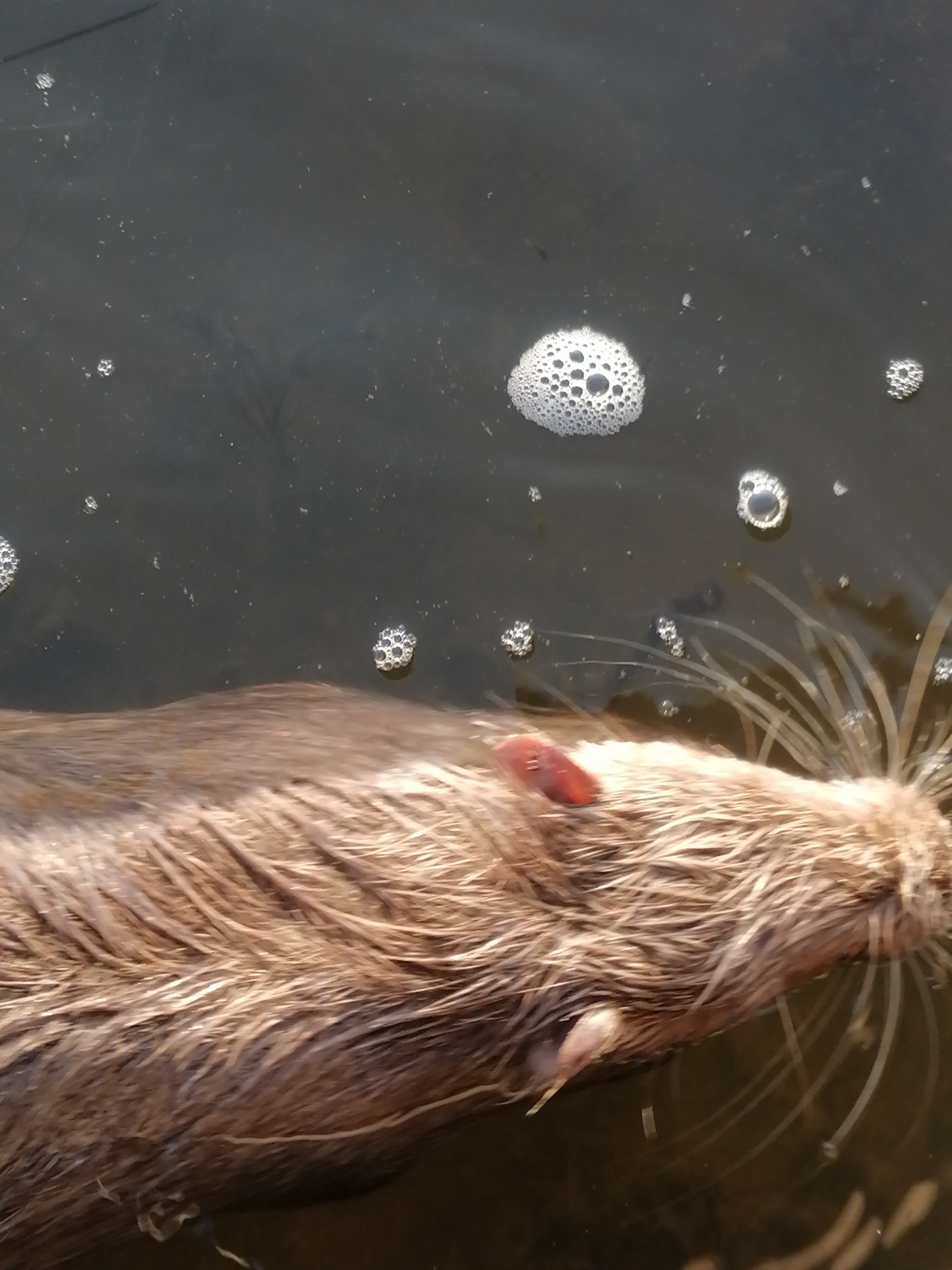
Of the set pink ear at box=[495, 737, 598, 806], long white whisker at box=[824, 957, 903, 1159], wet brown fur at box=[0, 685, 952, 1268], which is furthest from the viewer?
long white whisker at box=[824, 957, 903, 1159]

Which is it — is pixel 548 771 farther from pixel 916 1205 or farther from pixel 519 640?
pixel 916 1205

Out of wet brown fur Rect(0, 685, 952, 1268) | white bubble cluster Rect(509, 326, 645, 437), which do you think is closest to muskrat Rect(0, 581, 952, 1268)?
wet brown fur Rect(0, 685, 952, 1268)

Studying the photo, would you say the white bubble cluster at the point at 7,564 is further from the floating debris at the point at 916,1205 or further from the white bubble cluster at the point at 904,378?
the floating debris at the point at 916,1205

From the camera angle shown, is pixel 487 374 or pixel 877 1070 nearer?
pixel 877 1070

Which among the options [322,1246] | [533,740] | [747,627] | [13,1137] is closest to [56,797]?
[13,1137]

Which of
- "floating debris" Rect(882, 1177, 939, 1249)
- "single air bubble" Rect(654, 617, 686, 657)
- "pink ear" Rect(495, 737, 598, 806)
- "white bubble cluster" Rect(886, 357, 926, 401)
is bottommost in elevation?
"floating debris" Rect(882, 1177, 939, 1249)

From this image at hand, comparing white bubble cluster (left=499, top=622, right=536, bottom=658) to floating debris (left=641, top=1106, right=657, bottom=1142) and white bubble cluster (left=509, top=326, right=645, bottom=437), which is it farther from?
floating debris (left=641, top=1106, right=657, bottom=1142)

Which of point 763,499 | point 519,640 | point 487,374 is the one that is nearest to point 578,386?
point 487,374

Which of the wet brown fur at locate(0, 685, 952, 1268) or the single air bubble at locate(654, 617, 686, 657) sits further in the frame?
the single air bubble at locate(654, 617, 686, 657)
